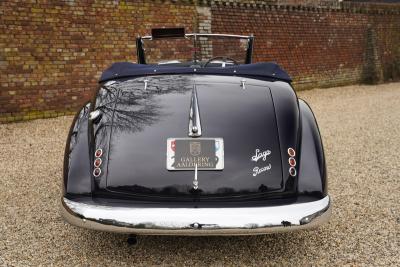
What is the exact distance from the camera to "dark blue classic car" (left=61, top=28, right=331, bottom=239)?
2.30m

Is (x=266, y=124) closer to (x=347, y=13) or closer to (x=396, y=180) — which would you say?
(x=396, y=180)

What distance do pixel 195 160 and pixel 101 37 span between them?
A: 640 cm

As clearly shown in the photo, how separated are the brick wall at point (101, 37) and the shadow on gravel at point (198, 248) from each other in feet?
9.18

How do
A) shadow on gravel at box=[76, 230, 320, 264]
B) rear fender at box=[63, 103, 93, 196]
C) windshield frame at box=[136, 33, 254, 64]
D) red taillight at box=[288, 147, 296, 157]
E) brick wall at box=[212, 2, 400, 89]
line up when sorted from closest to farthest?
1. rear fender at box=[63, 103, 93, 196]
2. red taillight at box=[288, 147, 296, 157]
3. shadow on gravel at box=[76, 230, 320, 264]
4. windshield frame at box=[136, 33, 254, 64]
5. brick wall at box=[212, 2, 400, 89]

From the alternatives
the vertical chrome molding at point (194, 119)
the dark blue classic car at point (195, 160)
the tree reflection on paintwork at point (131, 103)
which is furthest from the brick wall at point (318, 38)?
the vertical chrome molding at point (194, 119)

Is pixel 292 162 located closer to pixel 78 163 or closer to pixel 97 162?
pixel 97 162

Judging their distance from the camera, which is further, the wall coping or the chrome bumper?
the wall coping

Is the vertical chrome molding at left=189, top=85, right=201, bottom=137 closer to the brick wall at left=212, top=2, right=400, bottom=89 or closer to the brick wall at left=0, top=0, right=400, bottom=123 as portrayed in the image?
the brick wall at left=0, top=0, right=400, bottom=123

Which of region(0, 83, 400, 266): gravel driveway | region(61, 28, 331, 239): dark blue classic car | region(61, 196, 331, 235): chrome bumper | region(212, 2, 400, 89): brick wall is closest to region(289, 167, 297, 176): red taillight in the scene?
region(61, 28, 331, 239): dark blue classic car

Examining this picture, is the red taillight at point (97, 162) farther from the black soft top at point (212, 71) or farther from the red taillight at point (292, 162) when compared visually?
the red taillight at point (292, 162)

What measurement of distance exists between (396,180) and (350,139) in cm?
205

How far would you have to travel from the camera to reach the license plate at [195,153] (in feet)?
8.20

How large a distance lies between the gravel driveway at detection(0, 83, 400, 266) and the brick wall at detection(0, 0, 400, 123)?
214 cm

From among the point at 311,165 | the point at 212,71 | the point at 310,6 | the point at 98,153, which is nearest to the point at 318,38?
the point at 310,6
